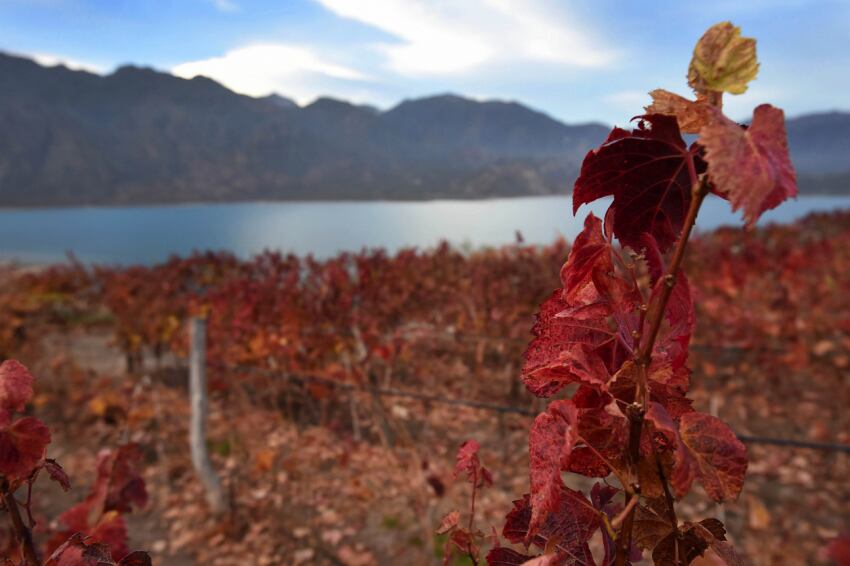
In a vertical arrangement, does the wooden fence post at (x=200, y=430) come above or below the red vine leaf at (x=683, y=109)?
below

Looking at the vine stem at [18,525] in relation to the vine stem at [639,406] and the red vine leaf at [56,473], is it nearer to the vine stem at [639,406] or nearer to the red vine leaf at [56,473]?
the red vine leaf at [56,473]

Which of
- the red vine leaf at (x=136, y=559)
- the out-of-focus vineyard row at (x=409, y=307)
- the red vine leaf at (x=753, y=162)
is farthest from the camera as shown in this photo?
the out-of-focus vineyard row at (x=409, y=307)

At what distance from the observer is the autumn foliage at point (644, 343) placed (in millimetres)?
339

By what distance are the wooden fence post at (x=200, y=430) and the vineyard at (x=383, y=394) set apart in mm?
149

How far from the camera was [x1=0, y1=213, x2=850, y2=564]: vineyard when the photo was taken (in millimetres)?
3508

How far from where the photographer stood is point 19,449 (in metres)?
0.57

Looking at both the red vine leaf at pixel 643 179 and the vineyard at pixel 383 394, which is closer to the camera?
the red vine leaf at pixel 643 179

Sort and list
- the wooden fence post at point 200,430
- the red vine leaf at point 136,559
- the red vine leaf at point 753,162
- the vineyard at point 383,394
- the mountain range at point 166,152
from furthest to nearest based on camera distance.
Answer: the mountain range at point 166,152 < the wooden fence post at point 200,430 < the vineyard at point 383,394 < the red vine leaf at point 136,559 < the red vine leaf at point 753,162

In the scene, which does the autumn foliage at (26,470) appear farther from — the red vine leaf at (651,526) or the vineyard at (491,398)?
the red vine leaf at (651,526)

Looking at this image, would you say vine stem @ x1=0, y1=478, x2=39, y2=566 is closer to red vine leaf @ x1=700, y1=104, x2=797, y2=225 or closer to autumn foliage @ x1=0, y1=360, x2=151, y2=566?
autumn foliage @ x1=0, y1=360, x2=151, y2=566

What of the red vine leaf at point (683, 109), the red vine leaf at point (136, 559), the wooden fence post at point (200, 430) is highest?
the red vine leaf at point (683, 109)

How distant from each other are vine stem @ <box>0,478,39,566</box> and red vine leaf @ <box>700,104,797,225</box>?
28.1 inches

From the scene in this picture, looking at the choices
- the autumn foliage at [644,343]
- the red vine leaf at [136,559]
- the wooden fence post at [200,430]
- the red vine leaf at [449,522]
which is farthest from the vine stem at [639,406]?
the wooden fence post at [200,430]

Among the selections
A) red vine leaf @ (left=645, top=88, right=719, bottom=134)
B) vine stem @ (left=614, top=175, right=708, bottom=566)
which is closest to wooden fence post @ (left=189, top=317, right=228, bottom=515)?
vine stem @ (left=614, top=175, right=708, bottom=566)
